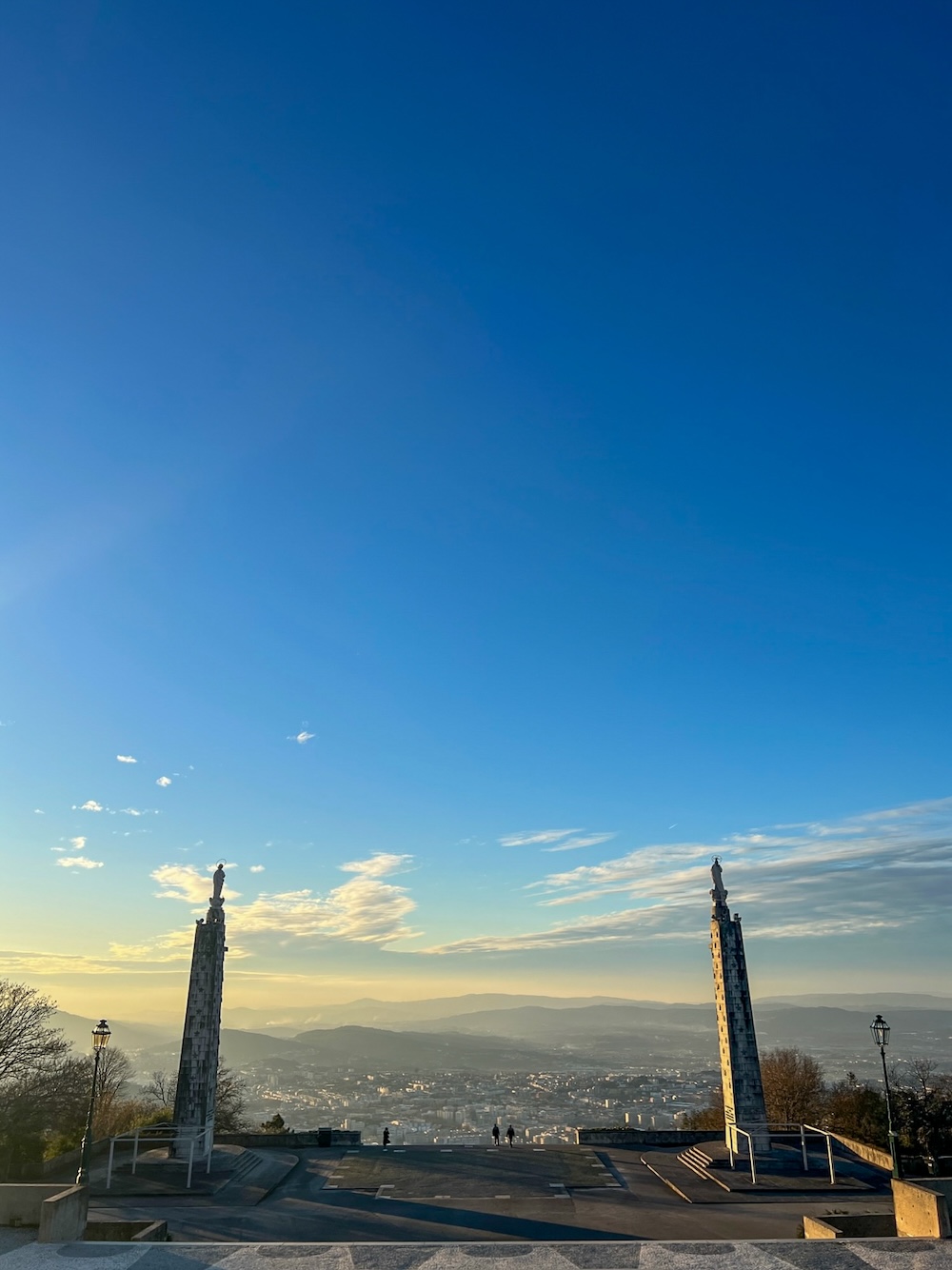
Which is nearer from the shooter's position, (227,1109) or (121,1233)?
(121,1233)

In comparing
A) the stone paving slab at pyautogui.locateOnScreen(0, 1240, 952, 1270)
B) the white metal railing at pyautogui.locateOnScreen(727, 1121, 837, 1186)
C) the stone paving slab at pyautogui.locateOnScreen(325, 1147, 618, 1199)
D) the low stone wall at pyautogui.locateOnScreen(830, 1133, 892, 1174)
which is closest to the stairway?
the white metal railing at pyautogui.locateOnScreen(727, 1121, 837, 1186)

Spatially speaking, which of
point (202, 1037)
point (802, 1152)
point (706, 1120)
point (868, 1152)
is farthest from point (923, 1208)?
point (706, 1120)

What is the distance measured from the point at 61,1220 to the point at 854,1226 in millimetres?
16754

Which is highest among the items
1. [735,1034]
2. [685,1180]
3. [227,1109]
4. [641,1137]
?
[735,1034]

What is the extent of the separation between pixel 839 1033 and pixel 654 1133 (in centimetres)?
19689

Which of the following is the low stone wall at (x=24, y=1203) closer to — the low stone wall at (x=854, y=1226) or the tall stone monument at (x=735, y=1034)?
the low stone wall at (x=854, y=1226)

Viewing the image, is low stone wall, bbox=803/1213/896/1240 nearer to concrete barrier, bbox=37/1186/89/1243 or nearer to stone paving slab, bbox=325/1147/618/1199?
stone paving slab, bbox=325/1147/618/1199

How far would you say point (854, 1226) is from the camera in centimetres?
1772

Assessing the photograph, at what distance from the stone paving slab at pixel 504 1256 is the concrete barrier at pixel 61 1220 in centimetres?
27

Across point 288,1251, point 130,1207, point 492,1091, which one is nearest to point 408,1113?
point 492,1091

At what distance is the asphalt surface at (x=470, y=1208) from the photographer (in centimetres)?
1934

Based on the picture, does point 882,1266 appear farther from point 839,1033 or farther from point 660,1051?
point 839,1033

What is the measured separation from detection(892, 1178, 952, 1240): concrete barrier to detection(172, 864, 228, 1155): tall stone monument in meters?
20.7

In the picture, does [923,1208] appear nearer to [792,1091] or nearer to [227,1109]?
[792,1091]
